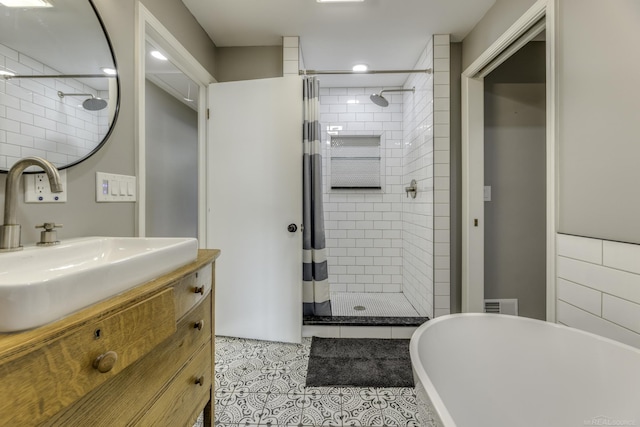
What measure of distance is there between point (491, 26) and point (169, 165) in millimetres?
2989

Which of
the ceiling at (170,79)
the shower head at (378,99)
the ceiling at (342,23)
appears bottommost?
the shower head at (378,99)

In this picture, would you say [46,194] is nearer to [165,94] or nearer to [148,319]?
[148,319]

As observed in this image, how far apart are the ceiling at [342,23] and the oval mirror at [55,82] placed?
3.41 ft

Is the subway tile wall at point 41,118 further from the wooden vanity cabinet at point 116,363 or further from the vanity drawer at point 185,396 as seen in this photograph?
the vanity drawer at point 185,396

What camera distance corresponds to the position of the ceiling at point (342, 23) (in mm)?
1900

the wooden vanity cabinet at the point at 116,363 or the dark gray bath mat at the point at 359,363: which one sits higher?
the wooden vanity cabinet at the point at 116,363

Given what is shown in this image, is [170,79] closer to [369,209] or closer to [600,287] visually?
[369,209]

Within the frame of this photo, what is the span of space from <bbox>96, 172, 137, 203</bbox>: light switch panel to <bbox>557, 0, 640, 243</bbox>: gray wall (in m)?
2.04

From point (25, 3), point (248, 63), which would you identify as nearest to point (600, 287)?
point (25, 3)

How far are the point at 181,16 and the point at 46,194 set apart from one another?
1503 mm

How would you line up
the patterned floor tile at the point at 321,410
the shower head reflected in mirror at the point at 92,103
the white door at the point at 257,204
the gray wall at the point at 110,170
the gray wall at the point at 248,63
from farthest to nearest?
the gray wall at the point at 248,63
the white door at the point at 257,204
the patterned floor tile at the point at 321,410
the shower head reflected in mirror at the point at 92,103
the gray wall at the point at 110,170

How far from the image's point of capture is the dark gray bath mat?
1.72m

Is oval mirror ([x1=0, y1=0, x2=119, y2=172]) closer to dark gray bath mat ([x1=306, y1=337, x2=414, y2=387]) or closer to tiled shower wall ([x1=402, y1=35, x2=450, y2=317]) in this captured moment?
dark gray bath mat ([x1=306, y1=337, x2=414, y2=387])

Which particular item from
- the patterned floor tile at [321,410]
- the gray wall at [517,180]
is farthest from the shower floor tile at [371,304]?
the patterned floor tile at [321,410]
